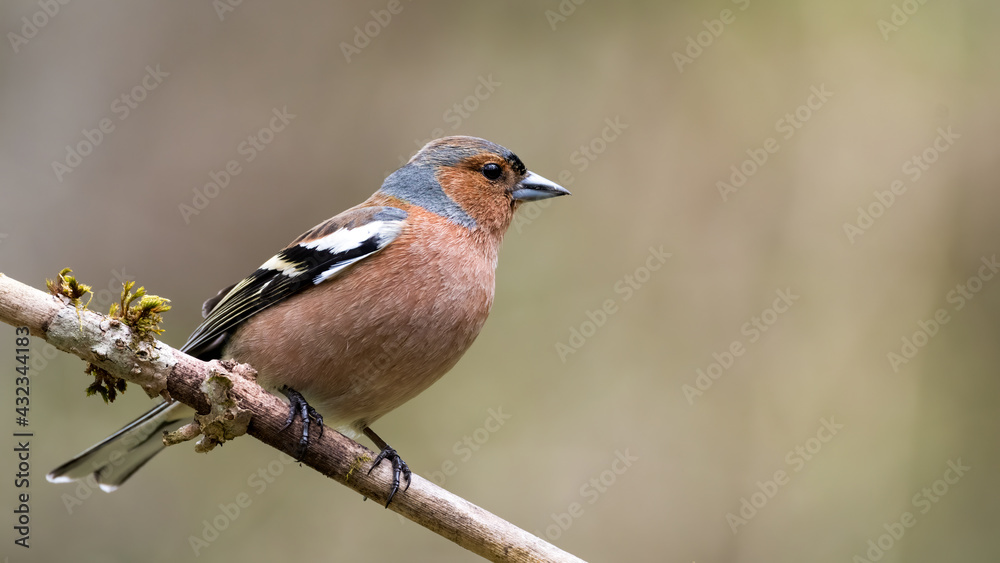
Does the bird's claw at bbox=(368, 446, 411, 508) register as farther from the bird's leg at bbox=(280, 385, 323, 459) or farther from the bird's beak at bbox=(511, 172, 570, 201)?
the bird's beak at bbox=(511, 172, 570, 201)

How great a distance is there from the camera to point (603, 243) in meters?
7.77

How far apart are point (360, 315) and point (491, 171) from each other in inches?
58.5

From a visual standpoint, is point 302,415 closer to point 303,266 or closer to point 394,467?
point 394,467

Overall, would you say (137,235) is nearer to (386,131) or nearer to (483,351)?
(386,131)

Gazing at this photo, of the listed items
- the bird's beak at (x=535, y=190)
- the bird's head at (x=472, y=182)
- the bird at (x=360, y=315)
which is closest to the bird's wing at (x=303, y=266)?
the bird at (x=360, y=315)

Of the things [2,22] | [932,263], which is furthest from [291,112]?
[932,263]

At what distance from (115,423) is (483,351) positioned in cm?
327

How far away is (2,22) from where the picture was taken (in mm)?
6215

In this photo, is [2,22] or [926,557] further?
[926,557]

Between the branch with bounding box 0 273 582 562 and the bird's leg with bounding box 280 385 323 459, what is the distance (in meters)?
0.03

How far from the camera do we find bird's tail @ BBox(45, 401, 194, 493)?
4297 millimetres

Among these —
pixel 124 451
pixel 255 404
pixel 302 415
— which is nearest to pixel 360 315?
pixel 302 415

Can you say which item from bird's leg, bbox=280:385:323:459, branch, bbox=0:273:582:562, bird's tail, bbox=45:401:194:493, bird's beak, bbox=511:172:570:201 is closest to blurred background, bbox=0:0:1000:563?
bird's tail, bbox=45:401:194:493

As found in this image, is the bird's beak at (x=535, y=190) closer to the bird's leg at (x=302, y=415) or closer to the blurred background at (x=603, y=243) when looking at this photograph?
the bird's leg at (x=302, y=415)
